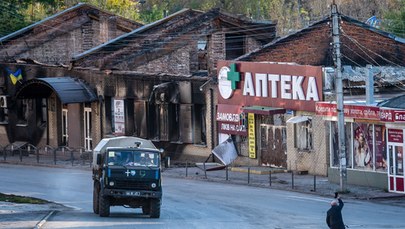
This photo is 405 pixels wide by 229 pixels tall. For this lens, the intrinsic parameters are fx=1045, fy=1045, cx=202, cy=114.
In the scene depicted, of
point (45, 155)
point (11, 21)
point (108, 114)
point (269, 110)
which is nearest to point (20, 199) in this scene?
point (269, 110)

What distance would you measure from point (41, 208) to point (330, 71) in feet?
61.6

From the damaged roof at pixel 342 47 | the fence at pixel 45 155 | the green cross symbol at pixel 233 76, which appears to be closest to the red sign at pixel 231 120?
the green cross symbol at pixel 233 76

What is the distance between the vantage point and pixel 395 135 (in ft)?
145

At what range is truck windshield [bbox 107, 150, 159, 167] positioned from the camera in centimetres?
3444

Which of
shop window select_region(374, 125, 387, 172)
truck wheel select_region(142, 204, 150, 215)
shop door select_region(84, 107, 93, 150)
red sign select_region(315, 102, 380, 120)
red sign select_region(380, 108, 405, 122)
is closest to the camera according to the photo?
truck wheel select_region(142, 204, 150, 215)

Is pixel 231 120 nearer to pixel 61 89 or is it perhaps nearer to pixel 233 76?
pixel 233 76

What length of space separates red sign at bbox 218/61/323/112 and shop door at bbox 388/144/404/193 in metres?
7.44

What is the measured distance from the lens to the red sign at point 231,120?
5644cm

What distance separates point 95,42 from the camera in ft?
248

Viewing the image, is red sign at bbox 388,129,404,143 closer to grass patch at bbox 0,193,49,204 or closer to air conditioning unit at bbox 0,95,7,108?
grass patch at bbox 0,193,49,204

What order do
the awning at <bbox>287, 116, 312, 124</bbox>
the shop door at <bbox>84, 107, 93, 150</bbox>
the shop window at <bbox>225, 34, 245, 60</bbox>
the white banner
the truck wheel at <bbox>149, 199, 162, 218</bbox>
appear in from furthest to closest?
1. the shop door at <bbox>84, 107, 93, 150</bbox>
2. the shop window at <bbox>225, 34, 245, 60</bbox>
3. the white banner
4. the awning at <bbox>287, 116, 312, 124</bbox>
5. the truck wheel at <bbox>149, 199, 162, 218</bbox>

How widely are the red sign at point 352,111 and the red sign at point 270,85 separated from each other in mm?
1957

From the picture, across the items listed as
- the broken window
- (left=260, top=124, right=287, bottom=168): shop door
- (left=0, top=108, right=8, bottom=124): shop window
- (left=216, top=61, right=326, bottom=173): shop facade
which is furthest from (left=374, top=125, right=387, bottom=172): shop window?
(left=0, top=108, right=8, bottom=124): shop window

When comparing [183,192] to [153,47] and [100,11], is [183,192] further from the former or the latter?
[100,11]
